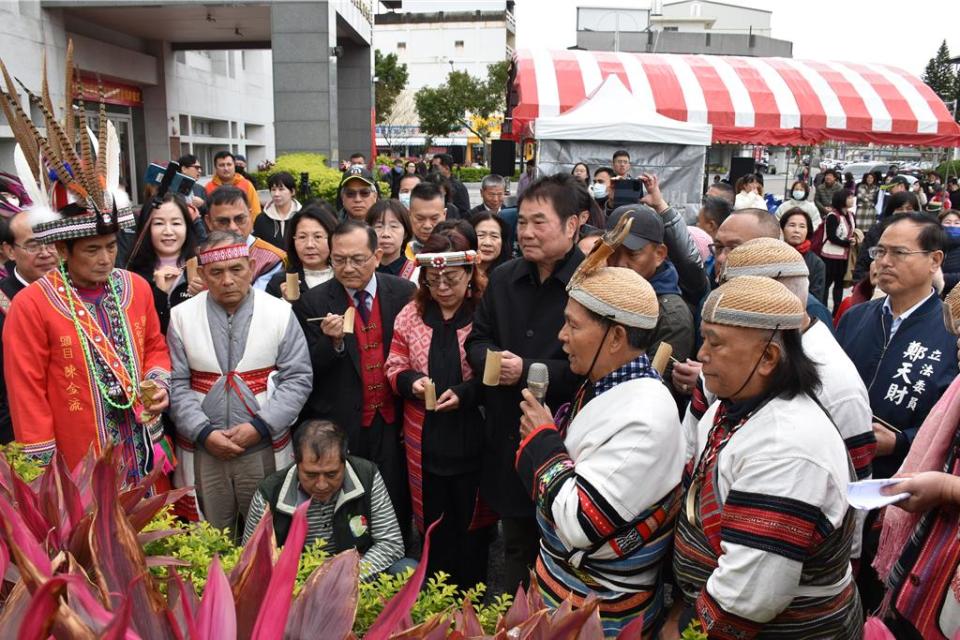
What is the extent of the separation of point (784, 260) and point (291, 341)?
6.89 ft

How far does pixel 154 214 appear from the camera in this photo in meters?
4.24

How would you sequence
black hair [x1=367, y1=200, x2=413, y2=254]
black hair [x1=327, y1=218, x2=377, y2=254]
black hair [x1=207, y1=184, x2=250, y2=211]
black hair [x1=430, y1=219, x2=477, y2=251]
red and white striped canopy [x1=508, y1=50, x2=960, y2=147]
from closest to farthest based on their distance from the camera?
black hair [x1=327, y1=218, x2=377, y2=254]
black hair [x1=430, y1=219, x2=477, y2=251]
black hair [x1=207, y1=184, x2=250, y2=211]
black hair [x1=367, y1=200, x2=413, y2=254]
red and white striped canopy [x1=508, y1=50, x2=960, y2=147]

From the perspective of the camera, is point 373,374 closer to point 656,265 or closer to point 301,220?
point 301,220

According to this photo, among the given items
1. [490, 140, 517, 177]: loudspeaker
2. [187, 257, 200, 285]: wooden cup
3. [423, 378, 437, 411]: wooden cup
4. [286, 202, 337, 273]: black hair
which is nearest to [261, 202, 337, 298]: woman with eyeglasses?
[286, 202, 337, 273]: black hair

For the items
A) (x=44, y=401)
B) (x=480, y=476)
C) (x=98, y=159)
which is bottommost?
(x=480, y=476)

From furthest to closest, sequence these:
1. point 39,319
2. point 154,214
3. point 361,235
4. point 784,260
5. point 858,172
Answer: point 858,172 < point 154,214 < point 361,235 < point 39,319 < point 784,260

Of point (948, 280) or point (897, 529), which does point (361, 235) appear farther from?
point (948, 280)

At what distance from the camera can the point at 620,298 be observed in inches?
84.0

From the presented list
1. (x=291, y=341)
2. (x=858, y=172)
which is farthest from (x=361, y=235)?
(x=858, y=172)

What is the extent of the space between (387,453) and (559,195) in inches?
59.8

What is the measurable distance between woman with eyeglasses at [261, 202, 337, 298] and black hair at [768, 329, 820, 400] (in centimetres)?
291

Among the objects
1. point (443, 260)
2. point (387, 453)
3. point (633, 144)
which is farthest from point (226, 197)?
point (633, 144)

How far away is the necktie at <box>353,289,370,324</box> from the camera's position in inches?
145

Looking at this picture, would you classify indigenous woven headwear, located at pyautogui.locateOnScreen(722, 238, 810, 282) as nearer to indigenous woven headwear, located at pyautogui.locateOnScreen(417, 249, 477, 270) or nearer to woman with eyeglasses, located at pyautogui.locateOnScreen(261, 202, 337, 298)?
indigenous woven headwear, located at pyautogui.locateOnScreen(417, 249, 477, 270)
